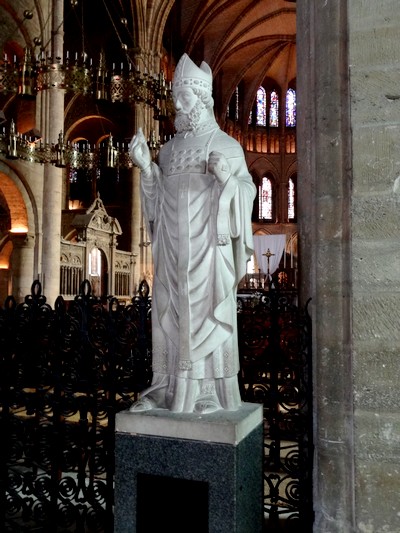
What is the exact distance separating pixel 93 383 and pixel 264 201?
30.9 meters

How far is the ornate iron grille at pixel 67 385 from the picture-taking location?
11.9ft

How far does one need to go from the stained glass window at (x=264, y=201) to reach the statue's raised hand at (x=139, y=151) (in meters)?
30.8

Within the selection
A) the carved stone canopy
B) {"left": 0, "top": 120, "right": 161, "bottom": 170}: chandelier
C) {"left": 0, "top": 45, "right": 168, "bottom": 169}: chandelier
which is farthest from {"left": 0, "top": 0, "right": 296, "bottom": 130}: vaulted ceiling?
the carved stone canopy

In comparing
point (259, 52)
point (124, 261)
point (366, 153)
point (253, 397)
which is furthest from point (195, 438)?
point (259, 52)

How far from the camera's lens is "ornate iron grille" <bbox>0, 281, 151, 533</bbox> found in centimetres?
362

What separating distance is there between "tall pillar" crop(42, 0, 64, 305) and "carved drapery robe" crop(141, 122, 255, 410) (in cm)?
962

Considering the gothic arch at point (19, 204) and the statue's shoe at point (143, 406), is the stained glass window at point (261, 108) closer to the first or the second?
the gothic arch at point (19, 204)

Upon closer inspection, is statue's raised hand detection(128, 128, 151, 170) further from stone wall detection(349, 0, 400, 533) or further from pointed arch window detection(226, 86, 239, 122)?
pointed arch window detection(226, 86, 239, 122)

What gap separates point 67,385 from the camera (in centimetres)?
383

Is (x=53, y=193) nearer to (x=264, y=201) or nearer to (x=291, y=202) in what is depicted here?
(x=264, y=201)

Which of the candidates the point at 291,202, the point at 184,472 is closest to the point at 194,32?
the point at 291,202

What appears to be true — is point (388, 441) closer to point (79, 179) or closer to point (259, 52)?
point (79, 179)

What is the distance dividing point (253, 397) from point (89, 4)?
66.9 feet

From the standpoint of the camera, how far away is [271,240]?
80.2 feet
